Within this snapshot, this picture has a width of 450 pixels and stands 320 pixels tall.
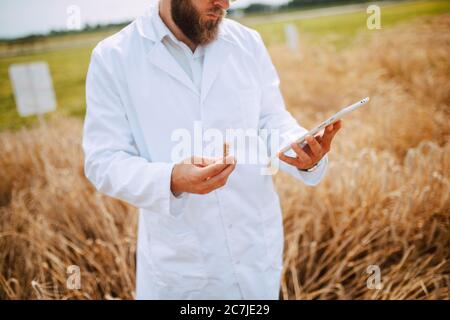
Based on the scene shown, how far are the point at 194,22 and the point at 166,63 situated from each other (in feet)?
0.53

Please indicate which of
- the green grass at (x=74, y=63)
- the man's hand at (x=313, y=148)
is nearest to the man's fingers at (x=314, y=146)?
the man's hand at (x=313, y=148)

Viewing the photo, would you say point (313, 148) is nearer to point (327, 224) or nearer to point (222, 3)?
point (222, 3)

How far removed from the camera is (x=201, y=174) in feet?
3.17

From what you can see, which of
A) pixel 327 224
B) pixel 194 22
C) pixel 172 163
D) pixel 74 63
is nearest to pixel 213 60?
pixel 194 22

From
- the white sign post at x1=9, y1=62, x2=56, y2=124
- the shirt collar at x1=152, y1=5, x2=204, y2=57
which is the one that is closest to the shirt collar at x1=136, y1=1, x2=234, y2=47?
the shirt collar at x1=152, y1=5, x2=204, y2=57

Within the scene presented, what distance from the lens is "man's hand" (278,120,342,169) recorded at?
108 cm

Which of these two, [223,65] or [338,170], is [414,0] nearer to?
[338,170]

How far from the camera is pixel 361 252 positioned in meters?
1.96

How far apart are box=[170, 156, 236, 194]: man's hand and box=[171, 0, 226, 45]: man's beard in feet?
1.50

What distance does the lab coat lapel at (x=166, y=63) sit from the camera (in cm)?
120

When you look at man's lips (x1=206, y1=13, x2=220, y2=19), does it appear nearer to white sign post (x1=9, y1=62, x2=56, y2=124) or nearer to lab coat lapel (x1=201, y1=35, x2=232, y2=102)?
lab coat lapel (x1=201, y1=35, x2=232, y2=102)

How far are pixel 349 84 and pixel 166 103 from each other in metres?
3.60

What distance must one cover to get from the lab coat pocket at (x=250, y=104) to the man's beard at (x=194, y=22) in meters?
0.22
